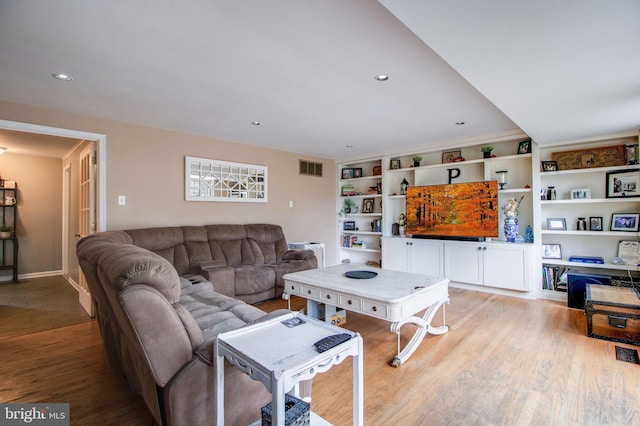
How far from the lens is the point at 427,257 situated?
4.88 meters

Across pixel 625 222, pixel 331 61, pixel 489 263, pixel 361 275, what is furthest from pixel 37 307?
pixel 625 222

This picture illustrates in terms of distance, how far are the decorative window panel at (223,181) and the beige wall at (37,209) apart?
371 centimetres

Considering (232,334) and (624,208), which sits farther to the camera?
(624,208)

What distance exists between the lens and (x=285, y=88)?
8.77ft

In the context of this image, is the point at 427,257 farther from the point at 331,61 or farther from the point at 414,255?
the point at 331,61

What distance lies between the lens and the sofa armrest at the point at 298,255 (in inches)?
174

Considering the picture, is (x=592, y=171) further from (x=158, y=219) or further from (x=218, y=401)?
(x=158, y=219)

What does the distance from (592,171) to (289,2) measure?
13.7 ft

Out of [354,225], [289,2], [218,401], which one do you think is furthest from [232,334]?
[354,225]

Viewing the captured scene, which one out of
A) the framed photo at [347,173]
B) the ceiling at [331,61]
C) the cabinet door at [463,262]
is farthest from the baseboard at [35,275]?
the cabinet door at [463,262]

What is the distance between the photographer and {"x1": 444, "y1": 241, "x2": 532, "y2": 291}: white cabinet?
4016 mm

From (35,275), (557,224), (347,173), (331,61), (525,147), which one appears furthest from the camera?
(347,173)

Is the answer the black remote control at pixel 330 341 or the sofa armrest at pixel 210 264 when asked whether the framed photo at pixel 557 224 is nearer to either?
the black remote control at pixel 330 341

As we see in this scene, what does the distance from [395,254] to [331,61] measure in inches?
148
